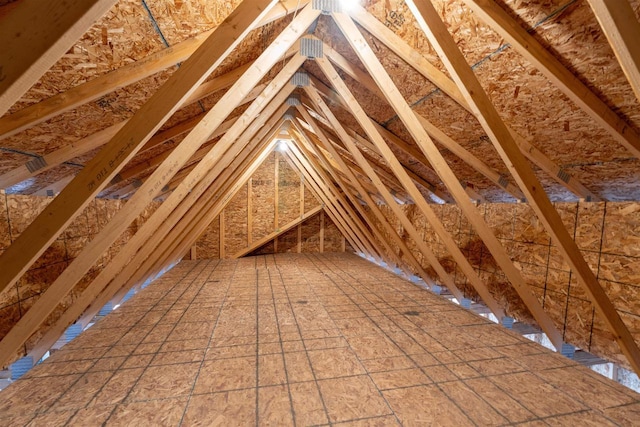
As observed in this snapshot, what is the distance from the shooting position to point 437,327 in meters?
3.71

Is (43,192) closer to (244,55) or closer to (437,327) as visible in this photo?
(244,55)

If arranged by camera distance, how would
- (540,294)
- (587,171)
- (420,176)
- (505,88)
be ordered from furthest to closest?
(420,176)
(540,294)
(587,171)
(505,88)

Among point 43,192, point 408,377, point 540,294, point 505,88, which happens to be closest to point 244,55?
point 505,88

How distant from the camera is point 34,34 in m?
0.86

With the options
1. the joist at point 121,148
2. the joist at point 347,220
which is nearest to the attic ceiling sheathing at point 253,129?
the joist at point 121,148

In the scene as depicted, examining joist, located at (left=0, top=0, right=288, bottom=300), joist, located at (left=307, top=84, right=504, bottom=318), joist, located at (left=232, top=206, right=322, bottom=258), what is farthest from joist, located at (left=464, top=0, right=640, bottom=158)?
joist, located at (left=232, top=206, right=322, bottom=258)

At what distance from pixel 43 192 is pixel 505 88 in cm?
480

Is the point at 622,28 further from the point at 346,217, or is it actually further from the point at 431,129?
the point at 346,217

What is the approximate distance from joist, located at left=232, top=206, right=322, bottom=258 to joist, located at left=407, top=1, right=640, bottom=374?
25.3ft

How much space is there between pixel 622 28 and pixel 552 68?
625 mm

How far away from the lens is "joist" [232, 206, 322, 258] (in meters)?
9.22

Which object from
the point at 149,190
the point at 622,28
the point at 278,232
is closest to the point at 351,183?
the point at 278,232

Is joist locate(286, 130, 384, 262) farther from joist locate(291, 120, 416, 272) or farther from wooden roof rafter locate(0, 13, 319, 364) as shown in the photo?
wooden roof rafter locate(0, 13, 319, 364)

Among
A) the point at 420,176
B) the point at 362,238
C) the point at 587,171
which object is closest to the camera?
the point at 587,171
